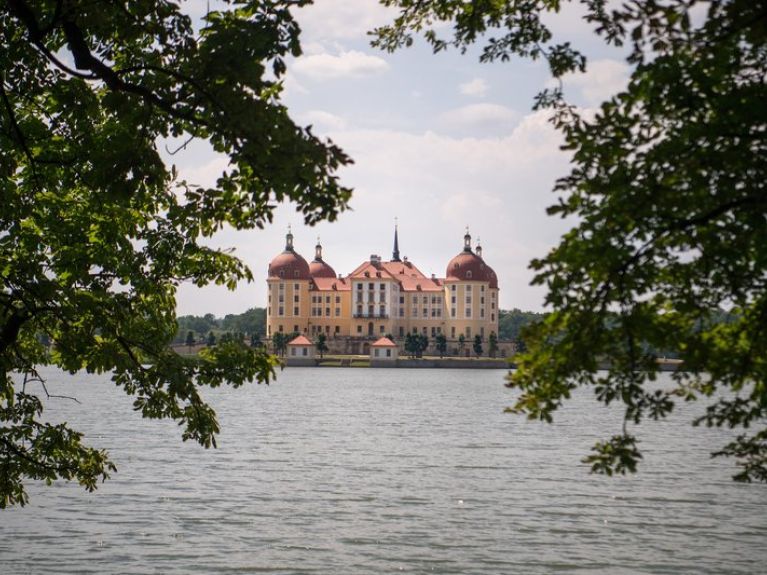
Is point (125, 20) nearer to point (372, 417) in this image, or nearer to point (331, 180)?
point (331, 180)

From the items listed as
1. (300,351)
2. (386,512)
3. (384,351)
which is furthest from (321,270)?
(386,512)

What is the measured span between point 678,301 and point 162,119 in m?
3.09

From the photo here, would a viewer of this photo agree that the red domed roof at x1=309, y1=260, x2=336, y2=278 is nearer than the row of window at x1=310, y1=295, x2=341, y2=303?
No

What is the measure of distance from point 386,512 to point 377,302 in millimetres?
99437

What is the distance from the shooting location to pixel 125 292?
7512 mm

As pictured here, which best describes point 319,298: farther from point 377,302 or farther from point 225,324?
point 225,324

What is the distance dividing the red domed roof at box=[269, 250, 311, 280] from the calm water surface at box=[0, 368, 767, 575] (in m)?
88.0

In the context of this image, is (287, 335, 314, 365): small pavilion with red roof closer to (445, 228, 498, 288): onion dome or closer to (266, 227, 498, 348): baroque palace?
(266, 227, 498, 348): baroque palace

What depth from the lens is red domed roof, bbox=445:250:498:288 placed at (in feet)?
380

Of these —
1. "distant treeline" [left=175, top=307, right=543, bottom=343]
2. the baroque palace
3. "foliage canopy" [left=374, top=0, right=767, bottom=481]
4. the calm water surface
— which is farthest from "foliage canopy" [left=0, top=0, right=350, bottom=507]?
"distant treeline" [left=175, top=307, right=543, bottom=343]

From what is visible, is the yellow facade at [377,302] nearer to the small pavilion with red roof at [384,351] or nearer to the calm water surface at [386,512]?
the small pavilion with red roof at [384,351]

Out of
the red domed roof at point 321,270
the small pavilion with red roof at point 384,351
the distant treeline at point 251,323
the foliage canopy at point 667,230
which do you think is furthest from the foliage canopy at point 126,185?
the distant treeline at point 251,323

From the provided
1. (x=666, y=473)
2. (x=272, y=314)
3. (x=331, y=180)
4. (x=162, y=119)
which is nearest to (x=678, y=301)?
(x=331, y=180)

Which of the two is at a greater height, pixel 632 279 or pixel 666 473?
pixel 632 279
